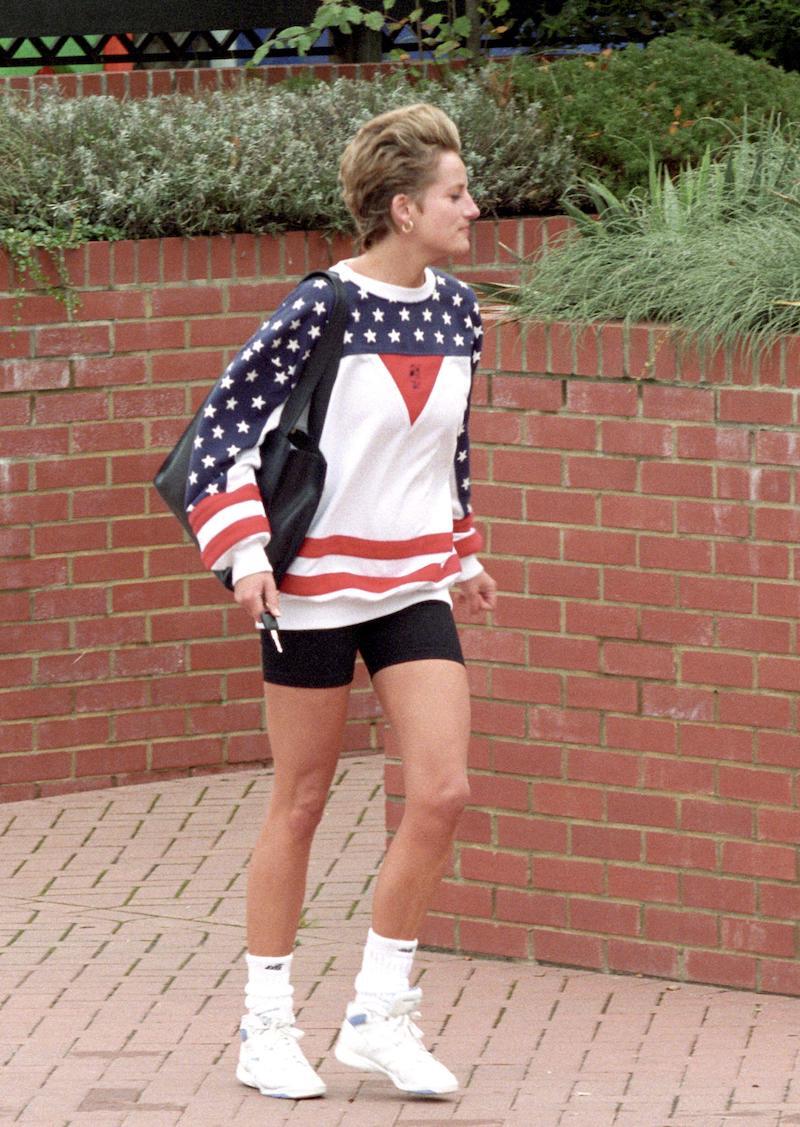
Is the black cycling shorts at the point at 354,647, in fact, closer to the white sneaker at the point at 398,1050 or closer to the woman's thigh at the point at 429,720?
the woman's thigh at the point at 429,720

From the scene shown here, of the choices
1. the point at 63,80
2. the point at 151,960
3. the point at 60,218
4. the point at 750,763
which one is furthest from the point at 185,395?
the point at 750,763

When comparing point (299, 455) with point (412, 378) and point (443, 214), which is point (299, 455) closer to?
point (412, 378)

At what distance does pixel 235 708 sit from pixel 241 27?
2.93 metres

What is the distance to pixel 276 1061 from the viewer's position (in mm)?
4484

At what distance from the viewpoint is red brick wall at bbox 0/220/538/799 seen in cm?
687

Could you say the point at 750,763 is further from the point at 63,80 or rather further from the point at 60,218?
the point at 63,80

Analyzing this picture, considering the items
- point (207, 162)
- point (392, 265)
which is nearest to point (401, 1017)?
point (392, 265)

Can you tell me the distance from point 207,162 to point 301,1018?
10.4 ft

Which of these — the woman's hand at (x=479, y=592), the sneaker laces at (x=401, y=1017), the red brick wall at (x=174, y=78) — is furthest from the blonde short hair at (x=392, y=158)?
the red brick wall at (x=174, y=78)

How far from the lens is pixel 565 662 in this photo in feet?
17.4

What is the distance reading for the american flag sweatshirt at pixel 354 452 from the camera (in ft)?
14.1

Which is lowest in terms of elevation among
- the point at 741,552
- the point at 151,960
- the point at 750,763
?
the point at 151,960

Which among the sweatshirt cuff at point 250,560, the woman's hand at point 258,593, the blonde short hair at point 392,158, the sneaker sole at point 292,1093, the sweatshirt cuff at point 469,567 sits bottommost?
the sneaker sole at point 292,1093

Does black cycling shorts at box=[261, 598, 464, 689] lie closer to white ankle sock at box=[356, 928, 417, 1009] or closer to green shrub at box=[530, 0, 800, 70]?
white ankle sock at box=[356, 928, 417, 1009]
